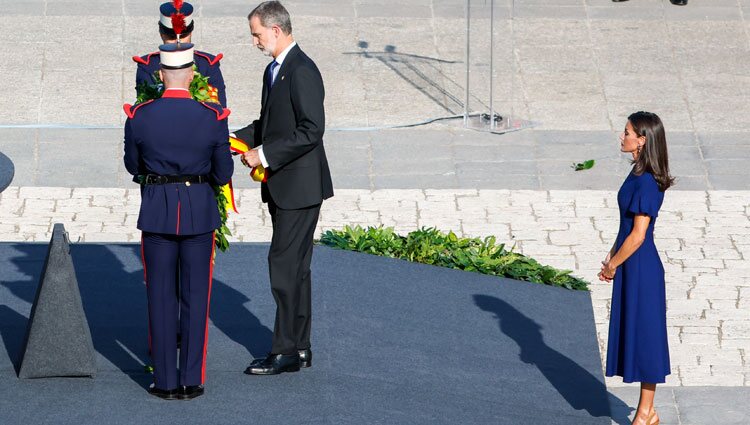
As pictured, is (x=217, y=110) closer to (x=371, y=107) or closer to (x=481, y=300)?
(x=481, y=300)

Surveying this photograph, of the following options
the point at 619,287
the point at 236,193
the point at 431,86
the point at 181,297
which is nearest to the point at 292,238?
the point at 181,297

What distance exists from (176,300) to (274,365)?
76 centimetres

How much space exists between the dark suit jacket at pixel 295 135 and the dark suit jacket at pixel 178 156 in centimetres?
38

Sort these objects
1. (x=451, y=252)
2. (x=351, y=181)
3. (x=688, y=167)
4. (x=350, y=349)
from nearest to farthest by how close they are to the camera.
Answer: (x=350, y=349) → (x=451, y=252) → (x=351, y=181) → (x=688, y=167)

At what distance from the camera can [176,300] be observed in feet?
24.7

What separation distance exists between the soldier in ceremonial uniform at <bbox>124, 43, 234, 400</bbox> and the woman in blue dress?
213cm

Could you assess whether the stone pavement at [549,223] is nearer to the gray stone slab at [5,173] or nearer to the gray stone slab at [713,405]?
the gray stone slab at [713,405]

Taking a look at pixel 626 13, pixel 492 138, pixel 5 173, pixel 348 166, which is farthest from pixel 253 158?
pixel 626 13

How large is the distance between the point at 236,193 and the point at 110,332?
12.5 feet

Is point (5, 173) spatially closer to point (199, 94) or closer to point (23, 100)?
point (199, 94)

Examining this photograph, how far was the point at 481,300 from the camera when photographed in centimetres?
975

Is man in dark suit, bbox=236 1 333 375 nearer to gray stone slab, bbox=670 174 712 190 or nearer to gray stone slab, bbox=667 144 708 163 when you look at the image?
gray stone slab, bbox=670 174 712 190

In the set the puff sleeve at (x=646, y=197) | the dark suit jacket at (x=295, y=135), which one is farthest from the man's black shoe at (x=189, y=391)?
the puff sleeve at (x=646, y=197)

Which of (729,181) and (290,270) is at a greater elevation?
(290,270)
